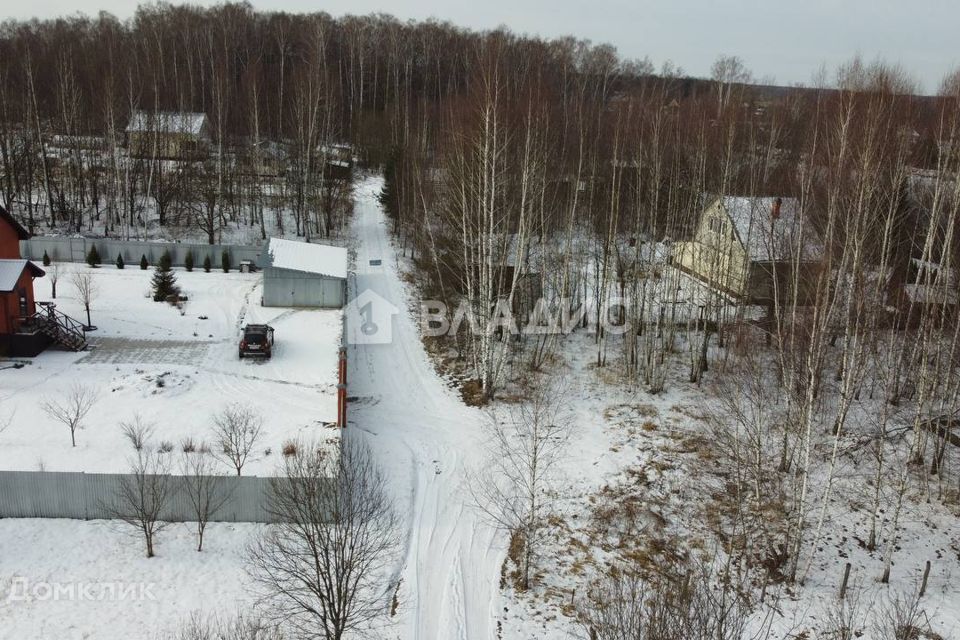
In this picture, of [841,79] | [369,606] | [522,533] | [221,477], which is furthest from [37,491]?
[841,79]

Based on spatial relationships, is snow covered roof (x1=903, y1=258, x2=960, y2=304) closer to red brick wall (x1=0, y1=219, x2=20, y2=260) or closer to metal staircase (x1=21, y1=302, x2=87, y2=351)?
metal staircase (x1=21, y1=302, x2=87, y2=351)

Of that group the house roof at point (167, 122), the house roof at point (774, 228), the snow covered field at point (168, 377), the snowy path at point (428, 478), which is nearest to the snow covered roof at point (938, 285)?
the house roof at point (774, 228)

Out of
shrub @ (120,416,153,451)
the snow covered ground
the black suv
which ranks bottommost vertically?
the snow covered ground

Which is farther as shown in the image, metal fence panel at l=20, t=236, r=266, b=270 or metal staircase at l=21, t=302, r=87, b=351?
metal fence panel at l=20, t=236, r=266, b=270

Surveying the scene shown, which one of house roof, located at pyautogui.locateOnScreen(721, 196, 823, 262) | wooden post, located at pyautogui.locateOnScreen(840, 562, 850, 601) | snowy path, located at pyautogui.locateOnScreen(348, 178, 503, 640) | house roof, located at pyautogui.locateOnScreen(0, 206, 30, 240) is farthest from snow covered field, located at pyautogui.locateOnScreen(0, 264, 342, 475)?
house roof, located at pyautogui.locateOnScreen(721, 196, 823, 262)

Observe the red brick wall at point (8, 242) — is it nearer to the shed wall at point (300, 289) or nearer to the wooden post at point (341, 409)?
the shed wall at point (300, 289)

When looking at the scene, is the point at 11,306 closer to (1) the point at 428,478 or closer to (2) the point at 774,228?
(1) the point at 428,478

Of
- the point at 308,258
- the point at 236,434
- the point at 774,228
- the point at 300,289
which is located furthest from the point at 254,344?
the point at 774,228
